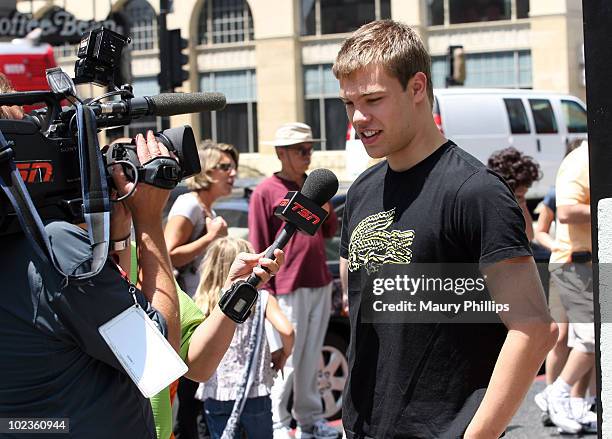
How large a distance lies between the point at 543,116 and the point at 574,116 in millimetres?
880

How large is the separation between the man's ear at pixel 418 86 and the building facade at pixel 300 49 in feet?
86.7

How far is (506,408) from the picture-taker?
2561 millimetres

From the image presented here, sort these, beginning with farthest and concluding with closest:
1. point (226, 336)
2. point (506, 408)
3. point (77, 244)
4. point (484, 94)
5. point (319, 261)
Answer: point (484, 94) < point (319, 261) < point (226, 336) < point (506, 408) < point (77, 244)

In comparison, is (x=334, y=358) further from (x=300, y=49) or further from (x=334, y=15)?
(x=300, y=49)

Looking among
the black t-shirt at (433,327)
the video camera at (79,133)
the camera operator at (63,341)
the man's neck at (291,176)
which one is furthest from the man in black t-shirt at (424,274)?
the man's neck at (291,176)

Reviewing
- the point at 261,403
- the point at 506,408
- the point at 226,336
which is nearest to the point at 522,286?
the point at 506,408

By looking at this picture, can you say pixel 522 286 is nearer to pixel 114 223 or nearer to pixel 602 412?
pixel 602 412

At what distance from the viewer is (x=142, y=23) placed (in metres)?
33.8

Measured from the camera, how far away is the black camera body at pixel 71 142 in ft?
7.72

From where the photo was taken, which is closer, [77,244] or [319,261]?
[77,244]

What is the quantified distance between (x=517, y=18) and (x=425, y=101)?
93.2ft

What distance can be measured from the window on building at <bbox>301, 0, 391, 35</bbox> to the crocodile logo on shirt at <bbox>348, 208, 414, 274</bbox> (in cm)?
2921
